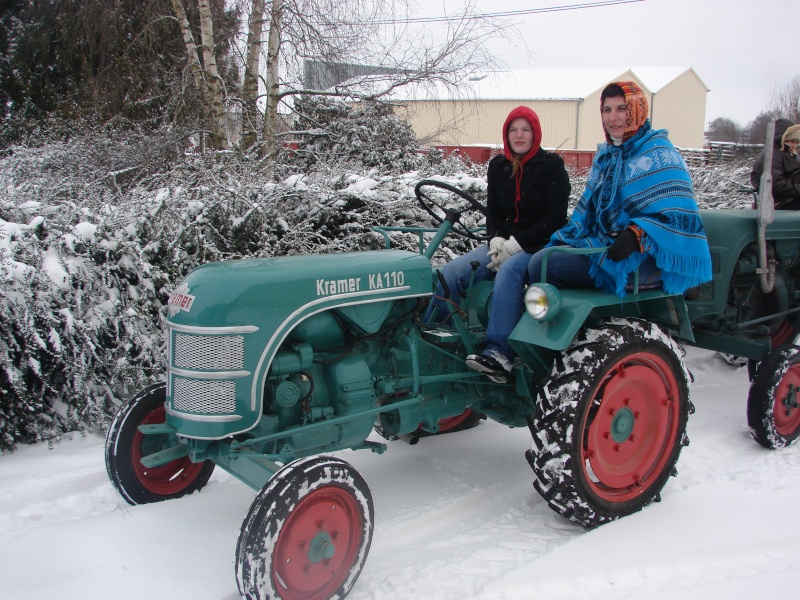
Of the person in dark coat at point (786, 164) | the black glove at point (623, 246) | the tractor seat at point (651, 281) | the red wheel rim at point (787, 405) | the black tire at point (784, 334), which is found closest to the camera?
the black glove at point (623, 246)

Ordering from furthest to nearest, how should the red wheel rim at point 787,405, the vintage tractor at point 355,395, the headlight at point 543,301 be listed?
the red wheel rim at point 787,405 < the headlight at point 543,301 < the vintage tractor at point 355,395

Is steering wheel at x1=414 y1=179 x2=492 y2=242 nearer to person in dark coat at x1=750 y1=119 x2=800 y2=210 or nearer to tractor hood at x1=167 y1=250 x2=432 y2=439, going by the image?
tractor hood at x1=167 y1=250 x2=432 y2=439

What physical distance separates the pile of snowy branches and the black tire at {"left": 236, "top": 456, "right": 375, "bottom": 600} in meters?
2.30

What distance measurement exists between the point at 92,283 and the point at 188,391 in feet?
6.71

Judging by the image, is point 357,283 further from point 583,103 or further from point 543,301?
point 583,103

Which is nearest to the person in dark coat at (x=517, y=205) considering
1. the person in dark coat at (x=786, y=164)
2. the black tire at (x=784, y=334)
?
the black tire at (x=784, y=334)

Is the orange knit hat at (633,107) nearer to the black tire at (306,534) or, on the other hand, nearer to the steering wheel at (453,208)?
the steering wheel at (453,208)

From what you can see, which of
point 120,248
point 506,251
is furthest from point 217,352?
point 120,248

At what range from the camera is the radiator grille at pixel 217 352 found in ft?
8.06

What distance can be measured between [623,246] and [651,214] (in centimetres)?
32

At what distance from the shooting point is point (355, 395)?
2.79 metres

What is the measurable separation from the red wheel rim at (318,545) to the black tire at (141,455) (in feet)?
3.04

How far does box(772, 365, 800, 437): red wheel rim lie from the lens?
12.6ft

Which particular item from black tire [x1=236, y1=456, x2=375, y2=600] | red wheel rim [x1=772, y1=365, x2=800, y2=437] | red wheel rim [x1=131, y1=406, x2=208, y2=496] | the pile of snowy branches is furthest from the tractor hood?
red wheel rim [x1=772, y1=365, x2=800, y2=437]
